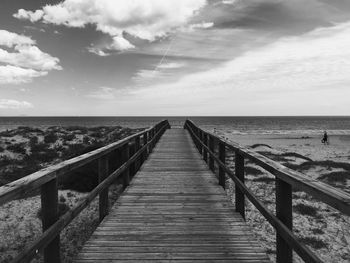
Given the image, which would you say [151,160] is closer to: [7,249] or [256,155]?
[7,249]

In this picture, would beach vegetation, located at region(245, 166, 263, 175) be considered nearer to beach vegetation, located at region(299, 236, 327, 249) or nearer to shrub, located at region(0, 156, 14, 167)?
beach vegetation, located at region(299, 236, 327, 249)

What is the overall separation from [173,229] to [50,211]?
197 cm

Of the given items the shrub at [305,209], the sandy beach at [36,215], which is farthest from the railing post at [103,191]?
the shrub at [305,209]

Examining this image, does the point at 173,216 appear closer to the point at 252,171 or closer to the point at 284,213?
the point at 284,213

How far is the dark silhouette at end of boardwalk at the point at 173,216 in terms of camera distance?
2340 millimetres

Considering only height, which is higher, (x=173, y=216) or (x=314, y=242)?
(x=173, y=216)

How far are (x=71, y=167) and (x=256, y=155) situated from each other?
2.15 m

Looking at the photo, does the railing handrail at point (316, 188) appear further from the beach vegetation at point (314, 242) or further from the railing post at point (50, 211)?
the beach vegetation at point (314, 242)

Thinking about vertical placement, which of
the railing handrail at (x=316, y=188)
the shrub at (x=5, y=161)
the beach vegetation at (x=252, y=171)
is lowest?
the beach vegetation at (x=252, y=171)

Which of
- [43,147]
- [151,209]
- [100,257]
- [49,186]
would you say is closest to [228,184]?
[151,209]

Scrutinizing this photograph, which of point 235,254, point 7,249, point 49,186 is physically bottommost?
point 7,249

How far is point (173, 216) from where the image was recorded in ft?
15.5

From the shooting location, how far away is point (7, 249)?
5.41 m

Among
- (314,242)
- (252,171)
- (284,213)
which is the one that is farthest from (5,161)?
(284,213)
